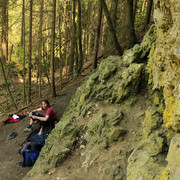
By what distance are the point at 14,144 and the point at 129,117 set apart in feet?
15.2

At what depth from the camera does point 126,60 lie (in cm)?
→ 651

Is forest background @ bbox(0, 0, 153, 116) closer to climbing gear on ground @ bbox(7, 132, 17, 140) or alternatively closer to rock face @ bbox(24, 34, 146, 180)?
rock face @ bbox(24, 34, 146, 180)

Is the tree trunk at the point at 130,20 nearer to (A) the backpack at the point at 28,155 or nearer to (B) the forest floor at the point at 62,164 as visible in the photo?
(B) the forest floor at the point at 62,164

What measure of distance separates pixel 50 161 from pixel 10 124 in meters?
4.93

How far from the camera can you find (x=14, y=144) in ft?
24.0

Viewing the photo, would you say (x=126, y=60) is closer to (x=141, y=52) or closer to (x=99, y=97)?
(x=141, y=52)

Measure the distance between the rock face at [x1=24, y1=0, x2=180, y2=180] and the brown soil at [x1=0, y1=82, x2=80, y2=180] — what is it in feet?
2.93

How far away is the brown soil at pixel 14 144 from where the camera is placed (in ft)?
19.0

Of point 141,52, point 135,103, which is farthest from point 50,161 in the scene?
point 141,52

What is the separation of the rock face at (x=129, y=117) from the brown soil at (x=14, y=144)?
2.93 feet

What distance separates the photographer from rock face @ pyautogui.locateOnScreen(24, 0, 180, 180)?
3.02 m

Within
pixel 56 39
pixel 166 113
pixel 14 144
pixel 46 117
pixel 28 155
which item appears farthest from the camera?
pixel 56 39

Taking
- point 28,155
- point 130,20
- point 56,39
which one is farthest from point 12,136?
Answer: point 56,39

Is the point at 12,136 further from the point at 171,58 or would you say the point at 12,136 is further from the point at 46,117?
the point at 171,58
